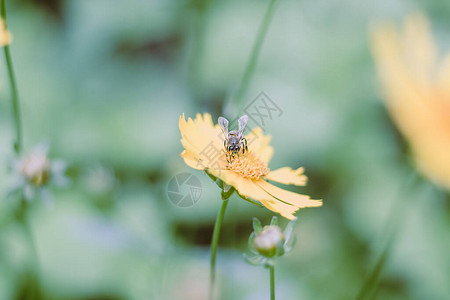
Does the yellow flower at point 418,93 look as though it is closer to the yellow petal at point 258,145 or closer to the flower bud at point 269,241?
the yellow petal at point 258,145

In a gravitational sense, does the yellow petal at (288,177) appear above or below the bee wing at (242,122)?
below

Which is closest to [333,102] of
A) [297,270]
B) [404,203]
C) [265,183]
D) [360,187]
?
[360,187]

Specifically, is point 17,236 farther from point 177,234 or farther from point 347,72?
point 347,72

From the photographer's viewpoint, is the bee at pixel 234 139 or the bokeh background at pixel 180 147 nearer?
the bee at pixel 234 139

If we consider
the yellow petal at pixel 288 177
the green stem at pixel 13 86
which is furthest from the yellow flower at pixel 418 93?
the green stem at pixel 13 86

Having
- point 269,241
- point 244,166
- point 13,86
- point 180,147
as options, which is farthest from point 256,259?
point 180,147
